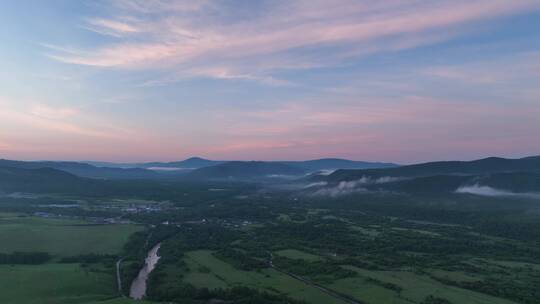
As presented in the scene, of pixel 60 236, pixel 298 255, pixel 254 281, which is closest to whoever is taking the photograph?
pixel 254 281

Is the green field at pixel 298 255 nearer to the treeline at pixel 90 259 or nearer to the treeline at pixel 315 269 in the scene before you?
the treeline at pixel 315 269

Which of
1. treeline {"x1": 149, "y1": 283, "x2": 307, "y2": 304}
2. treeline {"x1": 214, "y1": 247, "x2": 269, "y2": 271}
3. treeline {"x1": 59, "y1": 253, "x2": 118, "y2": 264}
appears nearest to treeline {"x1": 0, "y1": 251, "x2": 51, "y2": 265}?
treeline {"x1": 59, "y1": 253, "x2": 118, "y2": 264}

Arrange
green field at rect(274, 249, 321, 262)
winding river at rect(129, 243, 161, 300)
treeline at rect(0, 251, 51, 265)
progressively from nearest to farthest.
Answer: winding river at rect(129, 243, 161, 300), treeline at rect(0, 251, 51, 265), green field at rect(274, 249, 321, 262)

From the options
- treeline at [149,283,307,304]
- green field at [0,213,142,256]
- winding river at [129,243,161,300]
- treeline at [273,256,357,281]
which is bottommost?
winding river at [129,243,161,300]

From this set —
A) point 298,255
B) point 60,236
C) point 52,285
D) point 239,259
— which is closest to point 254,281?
point 239,259

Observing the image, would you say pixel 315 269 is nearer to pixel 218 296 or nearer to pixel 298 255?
pixel 298 255

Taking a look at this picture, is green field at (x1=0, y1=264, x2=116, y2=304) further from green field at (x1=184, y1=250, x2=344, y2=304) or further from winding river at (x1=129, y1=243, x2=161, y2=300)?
green field at (x1=184, y1=250, x2=344, y2=304)

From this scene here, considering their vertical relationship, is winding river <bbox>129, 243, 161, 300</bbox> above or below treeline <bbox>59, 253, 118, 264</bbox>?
below
